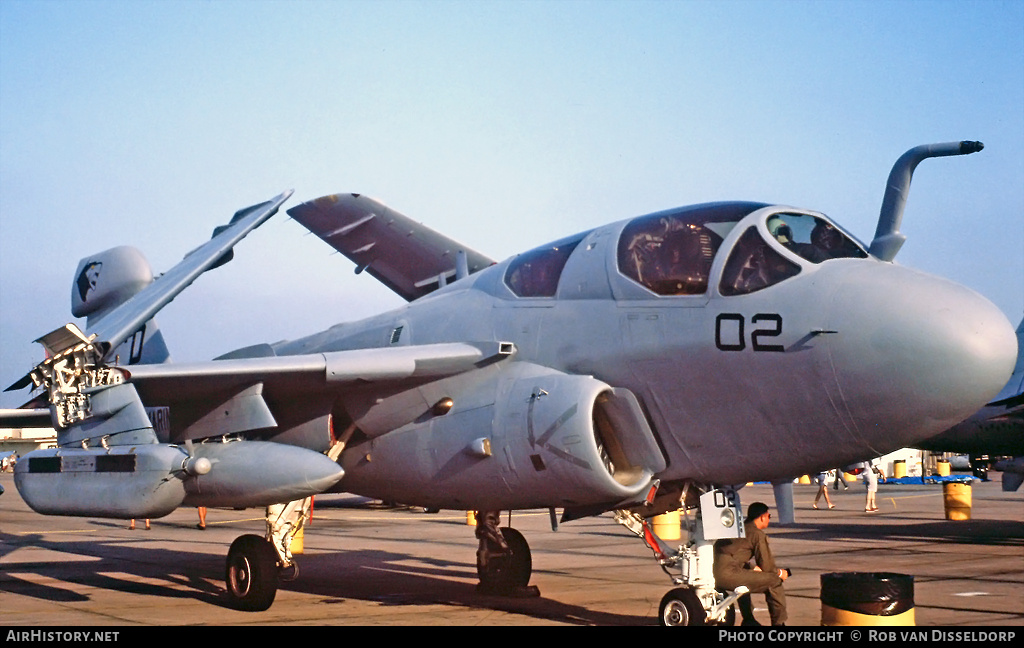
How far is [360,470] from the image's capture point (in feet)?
35.0

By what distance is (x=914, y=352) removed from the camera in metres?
7.32

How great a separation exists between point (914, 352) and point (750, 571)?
2648 mm

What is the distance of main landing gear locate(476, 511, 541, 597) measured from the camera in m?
12.5

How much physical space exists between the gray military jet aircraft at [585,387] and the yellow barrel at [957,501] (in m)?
17.5

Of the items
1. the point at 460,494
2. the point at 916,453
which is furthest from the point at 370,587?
the point at 916,453

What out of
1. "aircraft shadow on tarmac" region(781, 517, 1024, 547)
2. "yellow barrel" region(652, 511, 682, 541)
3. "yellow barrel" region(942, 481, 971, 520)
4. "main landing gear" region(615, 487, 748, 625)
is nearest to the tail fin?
"main landing gear" region(615, 487, 748, 625)

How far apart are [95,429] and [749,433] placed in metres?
5.81

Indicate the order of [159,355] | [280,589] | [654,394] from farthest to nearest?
[159,355] → [280,589] → [654,394]

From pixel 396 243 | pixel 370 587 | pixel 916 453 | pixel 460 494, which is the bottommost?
pixel 916 453

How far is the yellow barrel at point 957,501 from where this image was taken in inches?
984

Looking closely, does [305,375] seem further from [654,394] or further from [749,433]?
[749,433]

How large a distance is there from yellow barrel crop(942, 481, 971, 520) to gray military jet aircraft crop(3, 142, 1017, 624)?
17455mm

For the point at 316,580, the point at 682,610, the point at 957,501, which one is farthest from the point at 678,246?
the point at 957,501

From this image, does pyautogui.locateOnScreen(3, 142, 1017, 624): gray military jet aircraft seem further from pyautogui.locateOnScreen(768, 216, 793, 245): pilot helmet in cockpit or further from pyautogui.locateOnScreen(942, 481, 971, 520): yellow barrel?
pyautogui.locateOnScreen(942, 481, 971, 520): yellow barrel
